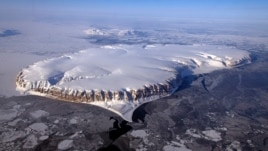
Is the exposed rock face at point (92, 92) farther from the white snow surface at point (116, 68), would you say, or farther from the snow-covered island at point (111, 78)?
the white snow surface at point (116, 68)

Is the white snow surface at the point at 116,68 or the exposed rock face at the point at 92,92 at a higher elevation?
the white snow surface at the point at 116,68

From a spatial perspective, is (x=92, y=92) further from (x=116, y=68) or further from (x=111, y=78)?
(x=116, y=68)

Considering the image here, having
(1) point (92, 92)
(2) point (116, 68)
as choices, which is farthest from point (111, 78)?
(2) point (116, 68)

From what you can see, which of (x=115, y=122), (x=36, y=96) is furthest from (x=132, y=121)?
(x=36, y=96)

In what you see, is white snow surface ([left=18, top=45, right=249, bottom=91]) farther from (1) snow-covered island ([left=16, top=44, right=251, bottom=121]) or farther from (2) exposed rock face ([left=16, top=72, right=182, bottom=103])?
(2) exposed rock face ([left=16, top=72, right=182, bottom=103])

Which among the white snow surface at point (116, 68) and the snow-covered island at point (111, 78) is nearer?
the snow-covered island at point (111, 78)

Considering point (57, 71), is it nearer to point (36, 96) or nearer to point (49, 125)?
point (36, 96)

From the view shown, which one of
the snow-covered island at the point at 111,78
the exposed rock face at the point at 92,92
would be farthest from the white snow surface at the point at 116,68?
the exposed rock face at the point at 92,92

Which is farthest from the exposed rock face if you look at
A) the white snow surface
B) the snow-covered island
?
the white snow surface
